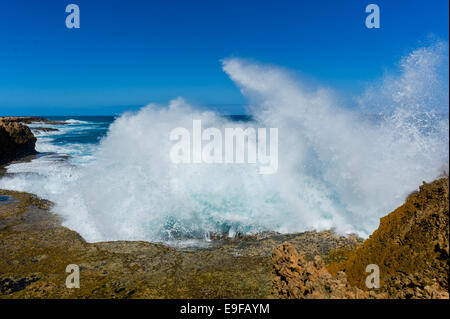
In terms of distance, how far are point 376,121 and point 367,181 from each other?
6.07ft

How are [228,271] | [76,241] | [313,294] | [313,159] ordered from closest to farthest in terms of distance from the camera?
[313,294]
[228,271]
[76,241]
[313,159]

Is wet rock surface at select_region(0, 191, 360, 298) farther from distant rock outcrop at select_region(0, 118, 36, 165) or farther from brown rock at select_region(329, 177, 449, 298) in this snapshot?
distant rock outcrop at select_region(0, 118, 36, 165)

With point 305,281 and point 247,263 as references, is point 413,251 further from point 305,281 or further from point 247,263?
point 247,263

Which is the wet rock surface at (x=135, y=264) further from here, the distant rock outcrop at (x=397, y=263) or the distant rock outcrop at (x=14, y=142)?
the distant rock outcrop at (x=14, y=142)

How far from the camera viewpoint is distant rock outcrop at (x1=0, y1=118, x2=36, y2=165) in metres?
14.0

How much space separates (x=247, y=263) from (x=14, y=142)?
1663 cm

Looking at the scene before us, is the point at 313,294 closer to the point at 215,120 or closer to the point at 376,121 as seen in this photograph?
the point at 376,121

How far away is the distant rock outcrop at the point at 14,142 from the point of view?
1402 centimetres

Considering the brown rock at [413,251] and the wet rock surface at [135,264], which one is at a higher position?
the brown rock at [413,251]

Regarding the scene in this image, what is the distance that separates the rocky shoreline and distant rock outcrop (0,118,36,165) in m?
11.0

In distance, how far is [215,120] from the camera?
10.8m

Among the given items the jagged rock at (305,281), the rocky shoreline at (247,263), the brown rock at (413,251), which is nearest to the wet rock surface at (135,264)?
the rocky shoreline at (247,263)
